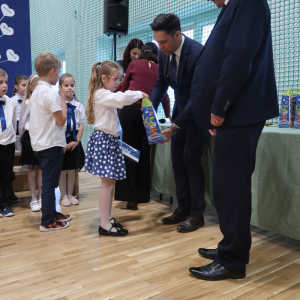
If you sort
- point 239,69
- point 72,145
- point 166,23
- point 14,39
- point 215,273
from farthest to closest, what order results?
point 14,39 → point 72,145 → point 166,23 → point 215,273 → point 239,69

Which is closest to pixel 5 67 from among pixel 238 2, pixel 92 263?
pixel 92 263

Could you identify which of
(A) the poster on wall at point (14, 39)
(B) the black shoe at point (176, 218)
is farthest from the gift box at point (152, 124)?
(A) the poster on wall at point (14, 39)

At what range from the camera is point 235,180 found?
1428 mm

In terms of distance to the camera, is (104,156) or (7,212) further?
(7,212)

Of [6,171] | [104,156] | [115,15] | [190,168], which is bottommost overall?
[6,171]

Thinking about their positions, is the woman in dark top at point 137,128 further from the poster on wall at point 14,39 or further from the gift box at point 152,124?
the poster on wall at point 14,39

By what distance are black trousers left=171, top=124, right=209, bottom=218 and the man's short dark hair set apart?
0.62 metres

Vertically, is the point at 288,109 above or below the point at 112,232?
above

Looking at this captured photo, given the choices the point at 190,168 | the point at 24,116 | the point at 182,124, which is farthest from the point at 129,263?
the point at 24,116

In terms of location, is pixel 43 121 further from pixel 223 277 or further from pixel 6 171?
pixel 223 277

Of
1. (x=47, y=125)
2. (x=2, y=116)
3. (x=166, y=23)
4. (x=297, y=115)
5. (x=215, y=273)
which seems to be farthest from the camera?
(x=2, y=116)

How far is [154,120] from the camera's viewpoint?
6.64 ft

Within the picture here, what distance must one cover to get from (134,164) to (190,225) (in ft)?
2.45

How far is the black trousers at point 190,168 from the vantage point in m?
2.19
